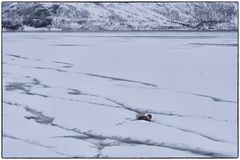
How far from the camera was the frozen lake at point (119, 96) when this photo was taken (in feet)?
14.1

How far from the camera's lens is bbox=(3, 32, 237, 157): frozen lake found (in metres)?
4.30

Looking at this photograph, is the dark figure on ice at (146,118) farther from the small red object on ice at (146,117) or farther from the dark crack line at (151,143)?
the dark crack line at (151,143)

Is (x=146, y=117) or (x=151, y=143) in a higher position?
(x=146, y=117)

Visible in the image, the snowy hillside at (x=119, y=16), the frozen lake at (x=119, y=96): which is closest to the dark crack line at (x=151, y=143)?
the frozen lake at (x=119, y=96)

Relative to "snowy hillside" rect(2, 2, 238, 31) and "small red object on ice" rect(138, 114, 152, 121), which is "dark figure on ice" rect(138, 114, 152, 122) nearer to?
"small red object on ice" rect(138, 114, 152, 121)

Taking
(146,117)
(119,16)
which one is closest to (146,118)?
(146,117)

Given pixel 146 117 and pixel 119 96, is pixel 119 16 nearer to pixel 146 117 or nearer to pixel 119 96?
pixel 119 96

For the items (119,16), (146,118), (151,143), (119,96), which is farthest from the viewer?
(119,16)

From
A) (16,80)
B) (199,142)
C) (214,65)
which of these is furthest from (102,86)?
(199,142)

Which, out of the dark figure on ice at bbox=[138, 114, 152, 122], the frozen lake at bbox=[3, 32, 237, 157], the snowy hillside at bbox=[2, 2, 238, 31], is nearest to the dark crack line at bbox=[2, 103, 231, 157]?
the frozen lake at bbox=[3, 32, 237, 157]

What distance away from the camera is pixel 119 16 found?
665cm

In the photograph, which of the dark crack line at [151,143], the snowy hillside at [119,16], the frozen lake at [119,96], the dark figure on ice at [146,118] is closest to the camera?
the dark crack line at [151,143]

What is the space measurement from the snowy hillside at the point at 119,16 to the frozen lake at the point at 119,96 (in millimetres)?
188

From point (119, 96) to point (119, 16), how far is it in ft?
4.48
